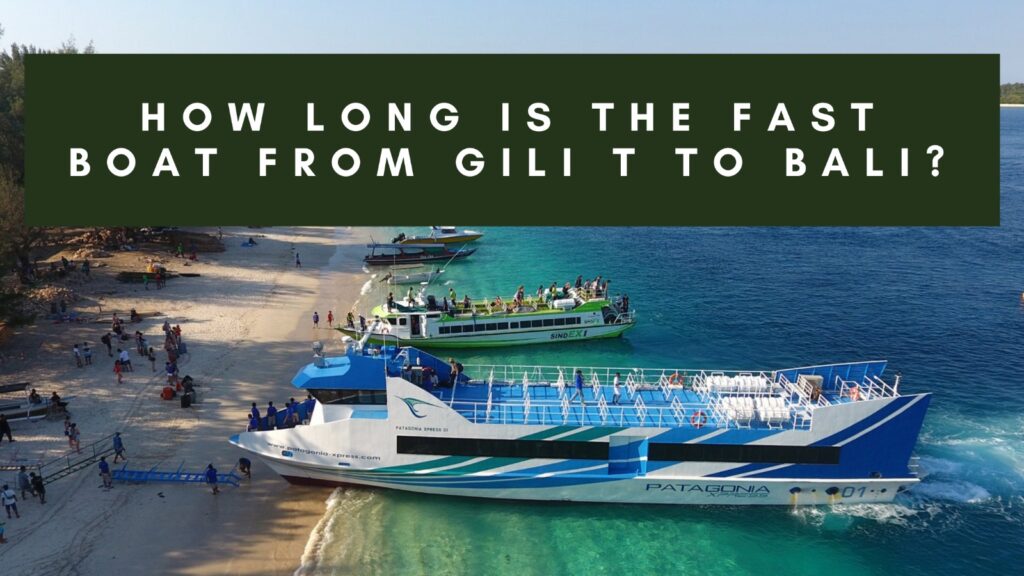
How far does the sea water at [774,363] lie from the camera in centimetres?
2167

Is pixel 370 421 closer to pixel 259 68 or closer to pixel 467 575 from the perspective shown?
pixel 467 575

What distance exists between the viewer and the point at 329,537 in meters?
22.1

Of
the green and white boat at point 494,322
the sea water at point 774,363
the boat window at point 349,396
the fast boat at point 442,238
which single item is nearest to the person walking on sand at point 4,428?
the boat window at point 349,396

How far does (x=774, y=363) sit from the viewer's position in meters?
36.8

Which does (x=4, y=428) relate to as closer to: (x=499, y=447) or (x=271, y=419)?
(x=271, y=419)

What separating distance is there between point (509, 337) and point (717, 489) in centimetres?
1915

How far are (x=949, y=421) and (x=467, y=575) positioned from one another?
2323 cm

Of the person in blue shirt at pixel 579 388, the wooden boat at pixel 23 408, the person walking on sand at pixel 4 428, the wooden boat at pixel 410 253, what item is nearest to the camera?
the person in blue shirt at pixel 579 388

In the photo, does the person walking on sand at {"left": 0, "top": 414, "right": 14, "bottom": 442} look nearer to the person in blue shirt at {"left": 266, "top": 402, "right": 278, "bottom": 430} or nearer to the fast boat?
the person in blue shirt at {"left": 266, "top": 402, "right": 278, "bottom": 430}

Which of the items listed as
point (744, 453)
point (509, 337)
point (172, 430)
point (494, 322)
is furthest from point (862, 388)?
point (172, 430)

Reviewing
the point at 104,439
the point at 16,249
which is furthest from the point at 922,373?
the point at 16,249

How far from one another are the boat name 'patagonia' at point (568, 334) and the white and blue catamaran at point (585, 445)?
54.5ft

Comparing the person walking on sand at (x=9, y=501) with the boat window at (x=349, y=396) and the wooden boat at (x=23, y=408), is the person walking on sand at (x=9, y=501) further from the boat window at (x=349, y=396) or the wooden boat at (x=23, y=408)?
the boat window at (x=349, y=396)

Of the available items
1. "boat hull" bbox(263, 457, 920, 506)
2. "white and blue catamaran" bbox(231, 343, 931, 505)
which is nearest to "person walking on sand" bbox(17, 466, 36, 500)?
"white and blue catamaran" bbox(231, 343, 931, 505)
